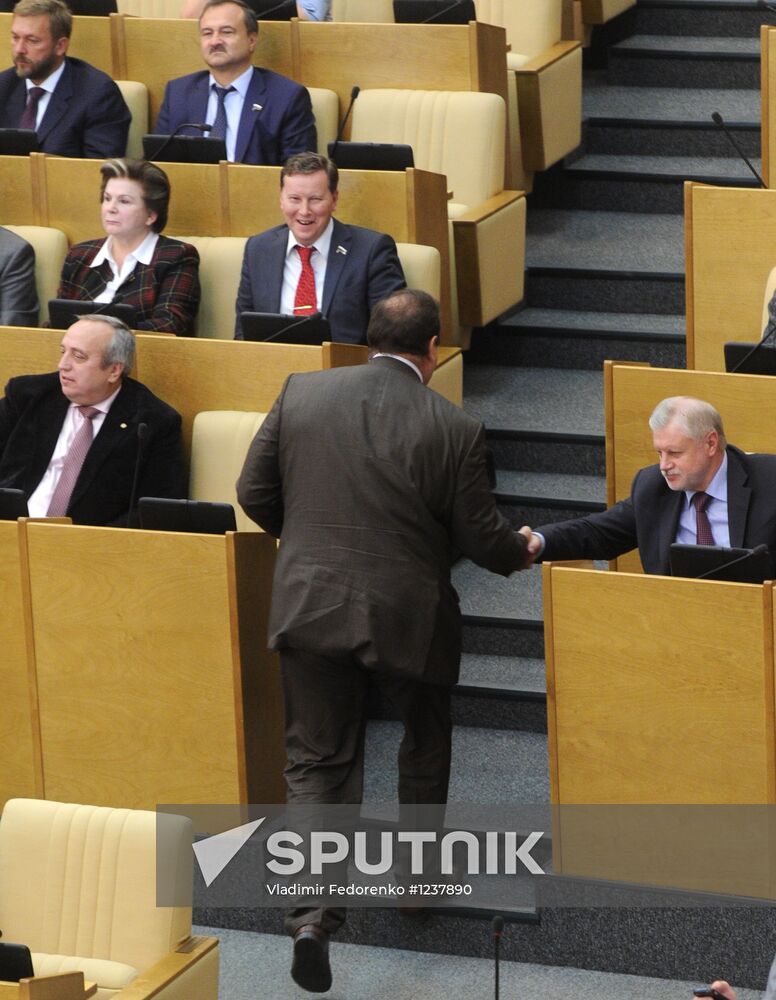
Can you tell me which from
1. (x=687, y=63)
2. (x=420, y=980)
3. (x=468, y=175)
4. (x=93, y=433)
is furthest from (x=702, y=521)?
(x=687, y=63)

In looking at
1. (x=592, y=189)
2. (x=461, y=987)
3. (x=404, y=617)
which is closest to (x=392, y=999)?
(x=461, y=987)

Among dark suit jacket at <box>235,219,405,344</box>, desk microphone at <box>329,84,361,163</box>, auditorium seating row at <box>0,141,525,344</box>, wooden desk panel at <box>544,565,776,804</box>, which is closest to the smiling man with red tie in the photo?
dark suit jacket at <box>235,219,405,344</box>

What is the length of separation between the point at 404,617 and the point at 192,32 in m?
1.64

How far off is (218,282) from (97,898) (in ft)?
3.75

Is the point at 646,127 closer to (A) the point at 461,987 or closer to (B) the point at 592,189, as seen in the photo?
(B) the point at 592,189

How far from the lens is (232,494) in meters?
2.54

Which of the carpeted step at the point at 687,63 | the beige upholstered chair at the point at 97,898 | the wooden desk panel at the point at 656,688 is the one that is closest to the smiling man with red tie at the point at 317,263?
the wooden desk panel at the point at 656,688

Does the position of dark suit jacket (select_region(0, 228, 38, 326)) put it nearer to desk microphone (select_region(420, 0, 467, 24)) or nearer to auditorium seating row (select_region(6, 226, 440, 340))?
auditorium seating row (select_region(6, 226, 440, 340))

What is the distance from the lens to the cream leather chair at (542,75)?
3311 mm

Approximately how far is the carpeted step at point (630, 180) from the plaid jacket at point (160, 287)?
0.91 metres

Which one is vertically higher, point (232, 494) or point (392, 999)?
point (232, 494)

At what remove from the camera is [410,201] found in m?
2.86

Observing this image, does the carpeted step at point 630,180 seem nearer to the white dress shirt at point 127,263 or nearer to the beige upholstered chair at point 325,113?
the beige upholstered chair at point 325,113

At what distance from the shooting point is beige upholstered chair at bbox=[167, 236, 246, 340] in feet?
9.39
